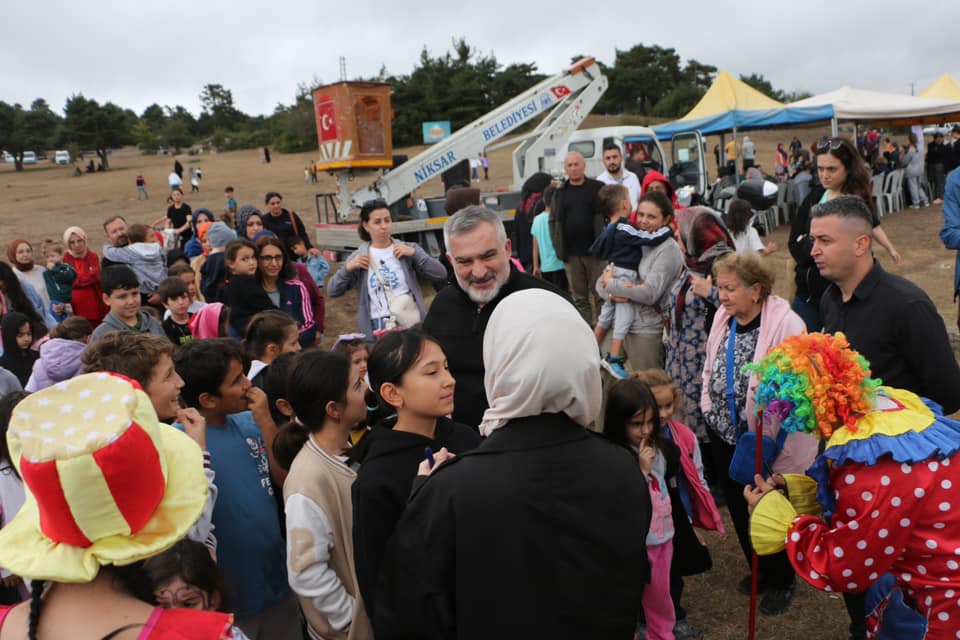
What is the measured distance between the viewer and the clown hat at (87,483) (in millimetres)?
1339

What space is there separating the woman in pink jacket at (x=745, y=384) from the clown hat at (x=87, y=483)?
8.00 feet

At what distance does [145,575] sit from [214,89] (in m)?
98.7

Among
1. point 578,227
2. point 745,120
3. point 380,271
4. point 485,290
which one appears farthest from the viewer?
point 745,120

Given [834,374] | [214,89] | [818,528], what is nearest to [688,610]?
[818,528]

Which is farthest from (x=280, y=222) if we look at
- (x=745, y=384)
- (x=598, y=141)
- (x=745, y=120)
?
(x=745, y=120)

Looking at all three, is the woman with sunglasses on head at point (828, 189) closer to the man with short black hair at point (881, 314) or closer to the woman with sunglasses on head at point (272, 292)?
the man with short black hair at point (881, 314)

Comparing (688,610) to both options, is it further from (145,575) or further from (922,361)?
(145,575)

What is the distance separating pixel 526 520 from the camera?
1.56 m

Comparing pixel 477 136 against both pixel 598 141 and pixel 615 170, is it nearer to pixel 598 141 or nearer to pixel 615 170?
pixel 598 141

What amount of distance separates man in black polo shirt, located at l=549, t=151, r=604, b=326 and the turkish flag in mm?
4794

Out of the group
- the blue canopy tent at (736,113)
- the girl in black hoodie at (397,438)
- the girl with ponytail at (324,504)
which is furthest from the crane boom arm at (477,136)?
the girl in black hoodie at (397,438)

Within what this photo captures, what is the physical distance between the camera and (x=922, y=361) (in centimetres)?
282

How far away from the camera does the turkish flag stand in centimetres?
1045

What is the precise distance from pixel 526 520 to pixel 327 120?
1002cm
